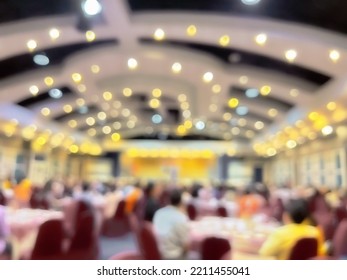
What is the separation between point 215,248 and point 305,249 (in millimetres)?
545

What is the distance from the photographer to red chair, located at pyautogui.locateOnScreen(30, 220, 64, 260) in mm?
2904

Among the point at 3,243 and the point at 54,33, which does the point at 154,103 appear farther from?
the point at 3,243

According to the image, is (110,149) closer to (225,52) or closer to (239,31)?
(225,52)

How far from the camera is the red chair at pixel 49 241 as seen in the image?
2.90 metres

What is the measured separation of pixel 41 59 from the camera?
7.82 m

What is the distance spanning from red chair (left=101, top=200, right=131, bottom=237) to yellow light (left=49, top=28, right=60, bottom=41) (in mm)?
3036

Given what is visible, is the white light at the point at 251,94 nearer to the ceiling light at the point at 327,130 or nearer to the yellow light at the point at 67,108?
the ceiling light at the point at 327,130

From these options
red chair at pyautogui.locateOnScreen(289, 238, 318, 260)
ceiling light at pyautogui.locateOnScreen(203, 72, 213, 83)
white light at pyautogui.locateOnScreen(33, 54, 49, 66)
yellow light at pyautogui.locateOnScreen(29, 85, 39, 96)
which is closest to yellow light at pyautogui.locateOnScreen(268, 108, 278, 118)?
ceiling light at pyautogui.locateOnScreen(203, 72, 213, 83)

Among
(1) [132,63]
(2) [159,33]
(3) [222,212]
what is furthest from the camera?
(1) [132,63]

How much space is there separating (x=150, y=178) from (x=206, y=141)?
118 inches

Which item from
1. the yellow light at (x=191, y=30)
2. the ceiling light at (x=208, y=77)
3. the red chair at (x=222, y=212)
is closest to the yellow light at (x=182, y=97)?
the ceiling light at (x=208, y=77)

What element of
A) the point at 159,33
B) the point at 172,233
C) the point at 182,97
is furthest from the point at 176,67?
the point at 172,233

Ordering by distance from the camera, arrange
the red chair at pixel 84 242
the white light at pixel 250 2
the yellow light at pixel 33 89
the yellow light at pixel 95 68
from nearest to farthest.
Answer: the red chair at pixel 84 242 < the white light at pixel 250 2 < the yellow light at pixel 95 68 < the yellow light at pixel 33 89

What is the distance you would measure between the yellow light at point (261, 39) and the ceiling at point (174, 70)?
0.02m
